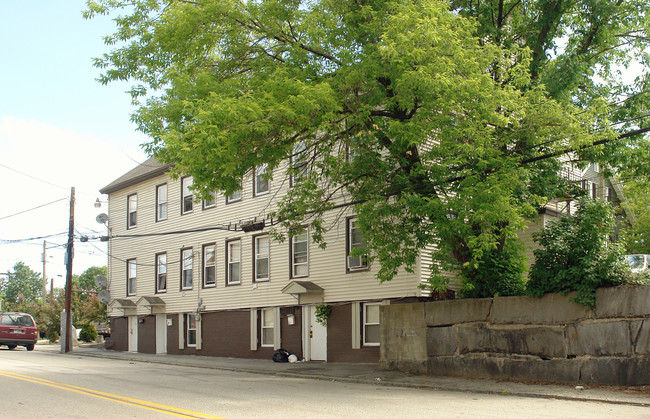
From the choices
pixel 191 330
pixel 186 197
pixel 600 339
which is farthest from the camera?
pixel 186 197

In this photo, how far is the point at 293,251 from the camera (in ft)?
82.0

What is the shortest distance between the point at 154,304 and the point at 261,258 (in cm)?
750

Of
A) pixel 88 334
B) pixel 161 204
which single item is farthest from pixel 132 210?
pixel 88 334

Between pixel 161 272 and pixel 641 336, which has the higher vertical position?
pixel 161 272

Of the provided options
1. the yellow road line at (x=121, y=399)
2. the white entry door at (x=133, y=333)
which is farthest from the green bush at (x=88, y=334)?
the yellow road line at (x=121, y=399)

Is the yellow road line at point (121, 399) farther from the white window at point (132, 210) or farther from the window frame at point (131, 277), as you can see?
the white window at point (132, 210)

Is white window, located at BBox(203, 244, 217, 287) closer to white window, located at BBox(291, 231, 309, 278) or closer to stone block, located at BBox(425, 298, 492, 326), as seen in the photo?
white window, located at BBox(291, 231, 309, 278)

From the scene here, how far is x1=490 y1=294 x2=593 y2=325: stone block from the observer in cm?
1459

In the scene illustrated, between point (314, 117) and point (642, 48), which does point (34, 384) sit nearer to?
point (314, 117)

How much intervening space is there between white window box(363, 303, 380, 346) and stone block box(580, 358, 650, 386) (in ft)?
28.2

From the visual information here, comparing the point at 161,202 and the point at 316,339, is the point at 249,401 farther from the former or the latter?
the point at 161,202

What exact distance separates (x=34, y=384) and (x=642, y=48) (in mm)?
17851

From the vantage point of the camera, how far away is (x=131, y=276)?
33688 mm

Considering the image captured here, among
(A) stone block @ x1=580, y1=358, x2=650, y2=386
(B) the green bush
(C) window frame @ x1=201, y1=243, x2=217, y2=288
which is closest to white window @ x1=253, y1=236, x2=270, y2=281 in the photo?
(C) window frame @ x1=201, y1=243, x2=217, y2=288
